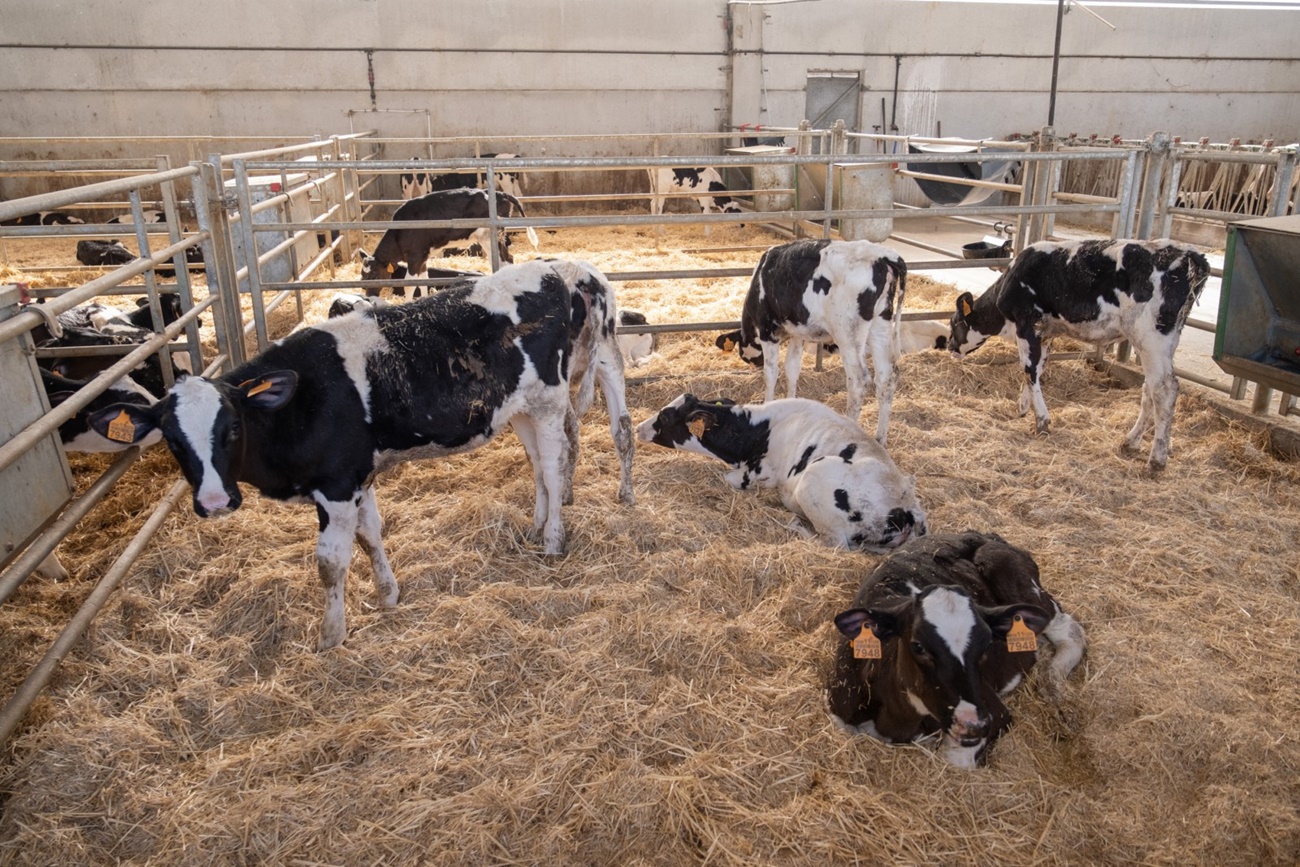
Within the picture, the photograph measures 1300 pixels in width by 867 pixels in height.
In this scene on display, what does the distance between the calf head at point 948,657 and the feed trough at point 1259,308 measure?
128 inches

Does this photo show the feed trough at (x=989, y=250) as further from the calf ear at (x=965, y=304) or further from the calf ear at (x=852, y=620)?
the calf ear at (x=852, y=620)

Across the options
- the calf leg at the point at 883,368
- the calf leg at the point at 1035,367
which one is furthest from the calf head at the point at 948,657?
the calf leg at the point at 1035,367

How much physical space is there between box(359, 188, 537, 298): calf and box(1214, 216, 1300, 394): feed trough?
7.51 meters

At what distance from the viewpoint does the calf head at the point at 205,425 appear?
10.7 ft

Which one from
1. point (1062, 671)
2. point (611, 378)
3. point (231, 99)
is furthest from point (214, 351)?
point (231, 99)

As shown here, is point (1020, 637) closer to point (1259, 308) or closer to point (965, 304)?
point (1259, 308)

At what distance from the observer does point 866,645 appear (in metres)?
3.08

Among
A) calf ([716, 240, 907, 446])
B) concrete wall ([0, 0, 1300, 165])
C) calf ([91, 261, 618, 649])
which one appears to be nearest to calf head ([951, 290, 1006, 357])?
calf ([716, 240, 907, 446])

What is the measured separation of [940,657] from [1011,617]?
307mm

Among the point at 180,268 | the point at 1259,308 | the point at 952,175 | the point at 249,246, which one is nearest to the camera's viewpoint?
the point at 180,268

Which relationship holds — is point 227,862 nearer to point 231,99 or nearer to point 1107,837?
point 1107,837

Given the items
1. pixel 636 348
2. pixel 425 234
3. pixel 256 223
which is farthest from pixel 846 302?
pixel 425 234

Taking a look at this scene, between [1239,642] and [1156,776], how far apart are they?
3.80 ft

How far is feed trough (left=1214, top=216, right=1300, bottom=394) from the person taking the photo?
501cm
